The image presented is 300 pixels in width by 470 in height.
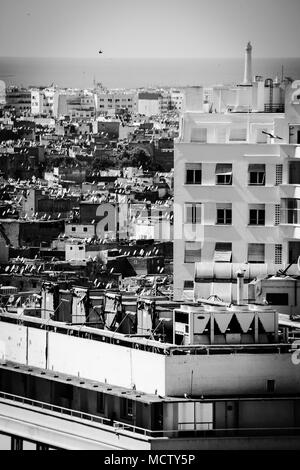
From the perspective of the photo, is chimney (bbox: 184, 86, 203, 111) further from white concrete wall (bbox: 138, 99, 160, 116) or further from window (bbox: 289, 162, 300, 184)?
white concrete wall (bbox: 138, 99, 160, 116)

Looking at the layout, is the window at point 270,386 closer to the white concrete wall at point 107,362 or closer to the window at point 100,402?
the white concrete wall at point 107,362

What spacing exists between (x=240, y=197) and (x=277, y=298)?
3.34 m

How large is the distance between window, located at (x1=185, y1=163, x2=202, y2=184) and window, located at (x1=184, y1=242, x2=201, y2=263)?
18.0 inches

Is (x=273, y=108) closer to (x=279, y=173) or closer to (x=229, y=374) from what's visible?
(x=279, y=173)

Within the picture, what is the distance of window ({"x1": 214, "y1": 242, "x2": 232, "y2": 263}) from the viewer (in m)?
15.3

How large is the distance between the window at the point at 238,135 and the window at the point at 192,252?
0.94 m

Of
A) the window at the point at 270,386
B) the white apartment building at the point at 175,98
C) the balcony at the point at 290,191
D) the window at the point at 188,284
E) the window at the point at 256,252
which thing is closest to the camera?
the window at the point at 270,386

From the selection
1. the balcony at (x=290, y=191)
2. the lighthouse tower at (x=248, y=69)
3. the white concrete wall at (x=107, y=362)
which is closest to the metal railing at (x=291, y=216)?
the balcony at (x=290, y=191)

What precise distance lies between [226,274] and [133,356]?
3014mm

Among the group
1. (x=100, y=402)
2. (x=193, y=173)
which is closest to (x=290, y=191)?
(x=193, y=173)

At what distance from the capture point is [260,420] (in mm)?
9820

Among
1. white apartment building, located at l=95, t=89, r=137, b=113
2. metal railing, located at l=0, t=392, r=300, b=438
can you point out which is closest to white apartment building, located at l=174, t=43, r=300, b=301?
metal railing, located at l=0, t=392, r=300, b=438

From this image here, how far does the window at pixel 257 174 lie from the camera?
606 inches
